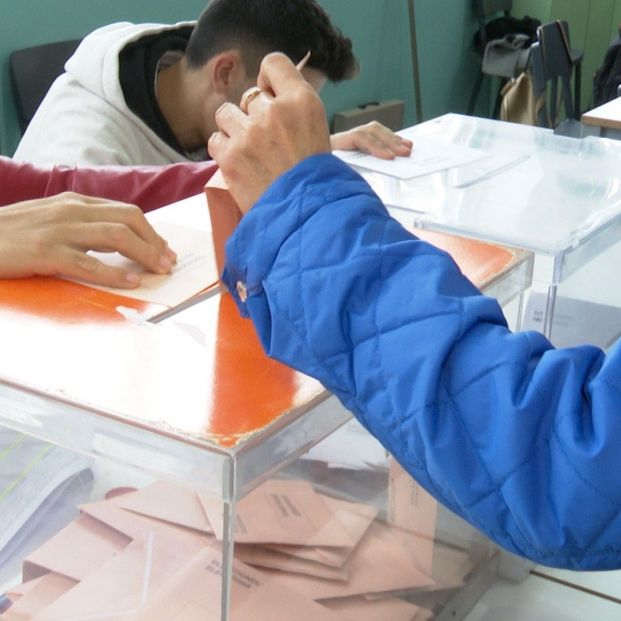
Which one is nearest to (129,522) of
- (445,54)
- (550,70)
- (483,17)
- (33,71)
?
(33,71)

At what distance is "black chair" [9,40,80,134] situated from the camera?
2.88 m

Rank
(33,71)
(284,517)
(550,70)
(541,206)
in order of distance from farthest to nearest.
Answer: (550,70) < (33,71) < (541,206) < (284,517)

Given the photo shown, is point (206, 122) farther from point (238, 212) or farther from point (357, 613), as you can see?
point (357, 613)

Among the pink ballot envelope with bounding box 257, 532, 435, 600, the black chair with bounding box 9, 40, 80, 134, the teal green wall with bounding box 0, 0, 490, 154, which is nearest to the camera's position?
the pink ballot envelope with bounding box 257, 532, 435, 600

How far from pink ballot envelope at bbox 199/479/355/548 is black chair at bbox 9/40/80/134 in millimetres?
2296

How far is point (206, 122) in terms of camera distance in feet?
6.97

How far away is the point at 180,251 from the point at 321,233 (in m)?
0.38

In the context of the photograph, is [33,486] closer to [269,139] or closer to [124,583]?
[124,583]

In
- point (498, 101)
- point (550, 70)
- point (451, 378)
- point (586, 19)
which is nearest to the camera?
point (451, 378)

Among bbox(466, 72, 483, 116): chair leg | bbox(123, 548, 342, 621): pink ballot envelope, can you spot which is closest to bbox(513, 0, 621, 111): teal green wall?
bbox(466, 72, 483, 116): chair leg

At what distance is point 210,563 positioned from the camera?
727 mm

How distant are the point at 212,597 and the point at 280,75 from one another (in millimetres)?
390

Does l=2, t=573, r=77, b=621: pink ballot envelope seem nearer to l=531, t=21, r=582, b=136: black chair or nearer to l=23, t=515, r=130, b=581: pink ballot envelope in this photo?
l=23, t=515, r=130, b=581: pink ballot envelope

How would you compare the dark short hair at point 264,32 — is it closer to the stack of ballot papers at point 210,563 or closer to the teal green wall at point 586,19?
the stack of ballot papers at point 210,563
